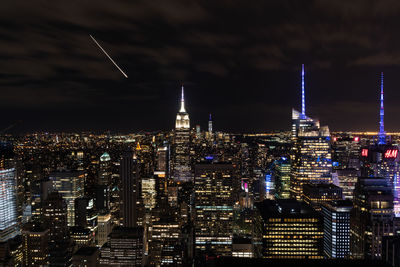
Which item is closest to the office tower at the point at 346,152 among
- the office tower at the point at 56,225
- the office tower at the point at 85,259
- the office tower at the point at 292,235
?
the office tower at the point at 292,235

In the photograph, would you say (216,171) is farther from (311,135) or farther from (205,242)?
(311,135)

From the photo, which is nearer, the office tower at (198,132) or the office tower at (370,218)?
the office tower at (370,218)

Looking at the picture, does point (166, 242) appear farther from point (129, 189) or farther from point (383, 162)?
point (383, 162)

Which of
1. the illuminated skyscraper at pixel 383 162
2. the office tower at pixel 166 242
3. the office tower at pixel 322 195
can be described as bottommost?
the office tower at pixel 166 242

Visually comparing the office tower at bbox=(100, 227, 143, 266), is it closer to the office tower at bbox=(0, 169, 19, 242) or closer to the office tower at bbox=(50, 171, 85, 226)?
the office tower at bbox=(0, 169, 19, 242)

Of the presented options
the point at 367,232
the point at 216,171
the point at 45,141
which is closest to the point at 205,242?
the point at 216,171

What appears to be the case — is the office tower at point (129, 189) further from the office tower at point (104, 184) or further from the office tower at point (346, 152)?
the office tower at point (346, 152)

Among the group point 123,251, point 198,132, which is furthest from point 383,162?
point 198,132
